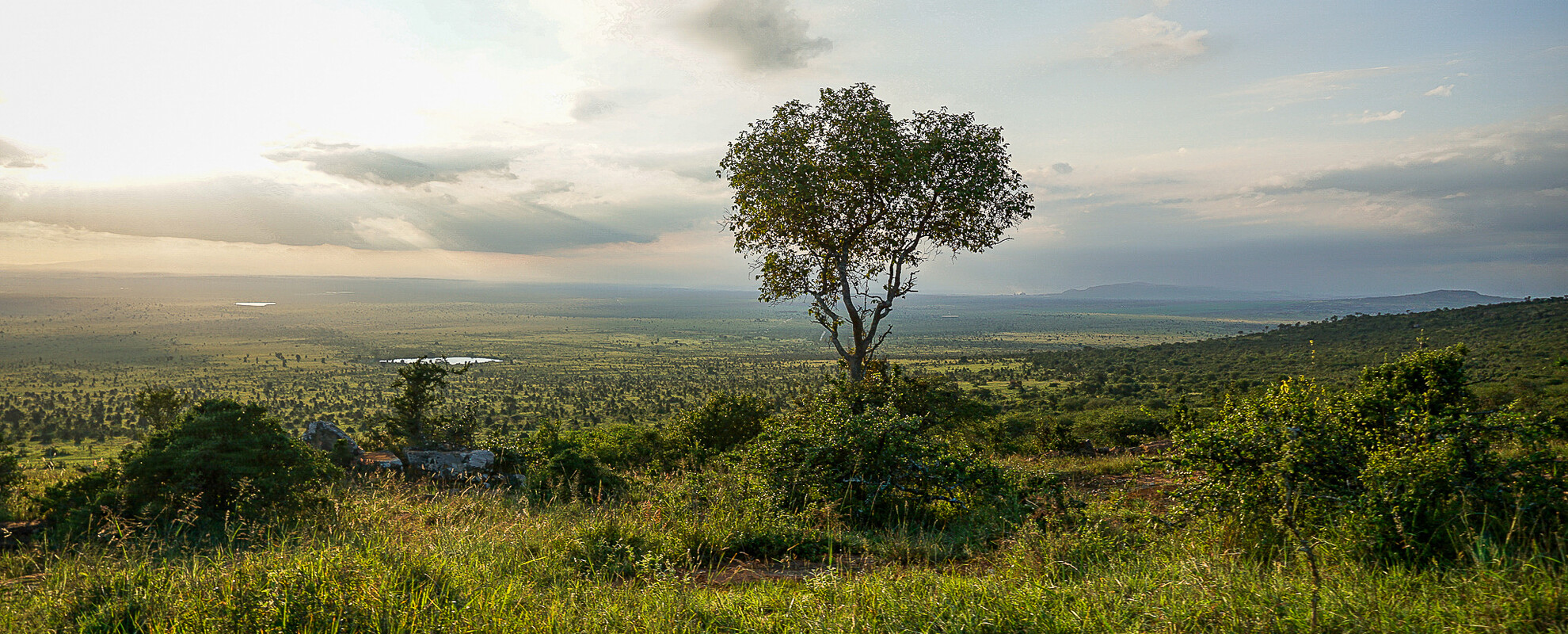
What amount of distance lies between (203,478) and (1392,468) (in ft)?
37.0

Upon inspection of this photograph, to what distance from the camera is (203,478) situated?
7105mm

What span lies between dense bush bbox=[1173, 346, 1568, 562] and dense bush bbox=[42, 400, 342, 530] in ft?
31.0

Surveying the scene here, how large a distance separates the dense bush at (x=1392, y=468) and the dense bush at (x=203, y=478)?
9.46 m

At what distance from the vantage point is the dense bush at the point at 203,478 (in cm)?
681

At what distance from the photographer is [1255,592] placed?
3.53 meters

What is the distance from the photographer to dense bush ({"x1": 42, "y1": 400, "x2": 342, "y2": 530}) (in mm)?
6809

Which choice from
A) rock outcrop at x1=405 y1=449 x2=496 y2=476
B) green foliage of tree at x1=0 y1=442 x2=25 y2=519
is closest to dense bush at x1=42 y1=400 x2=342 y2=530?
green foliage of tree at x1=0 y1=442 x2=25 y2=519

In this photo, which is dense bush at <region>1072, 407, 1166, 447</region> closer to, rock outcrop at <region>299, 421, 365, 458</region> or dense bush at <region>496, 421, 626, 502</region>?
dense bush at <region>496, 421, 626, 502</region>

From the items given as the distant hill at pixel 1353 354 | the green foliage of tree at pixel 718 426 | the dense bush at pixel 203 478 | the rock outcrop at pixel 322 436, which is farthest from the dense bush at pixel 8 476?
the distant hill at pixel 1353 354

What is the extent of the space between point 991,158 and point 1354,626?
11.0 m

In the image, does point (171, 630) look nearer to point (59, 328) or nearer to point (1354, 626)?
point (1354, 626)

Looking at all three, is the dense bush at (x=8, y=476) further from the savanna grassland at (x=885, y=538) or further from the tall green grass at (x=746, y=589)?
the tall green grass at (x=746, y=589)

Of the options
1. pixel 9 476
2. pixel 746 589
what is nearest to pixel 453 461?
pixel 9 476

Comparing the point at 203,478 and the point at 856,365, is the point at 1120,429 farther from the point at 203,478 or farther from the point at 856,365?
the point at 203,478
